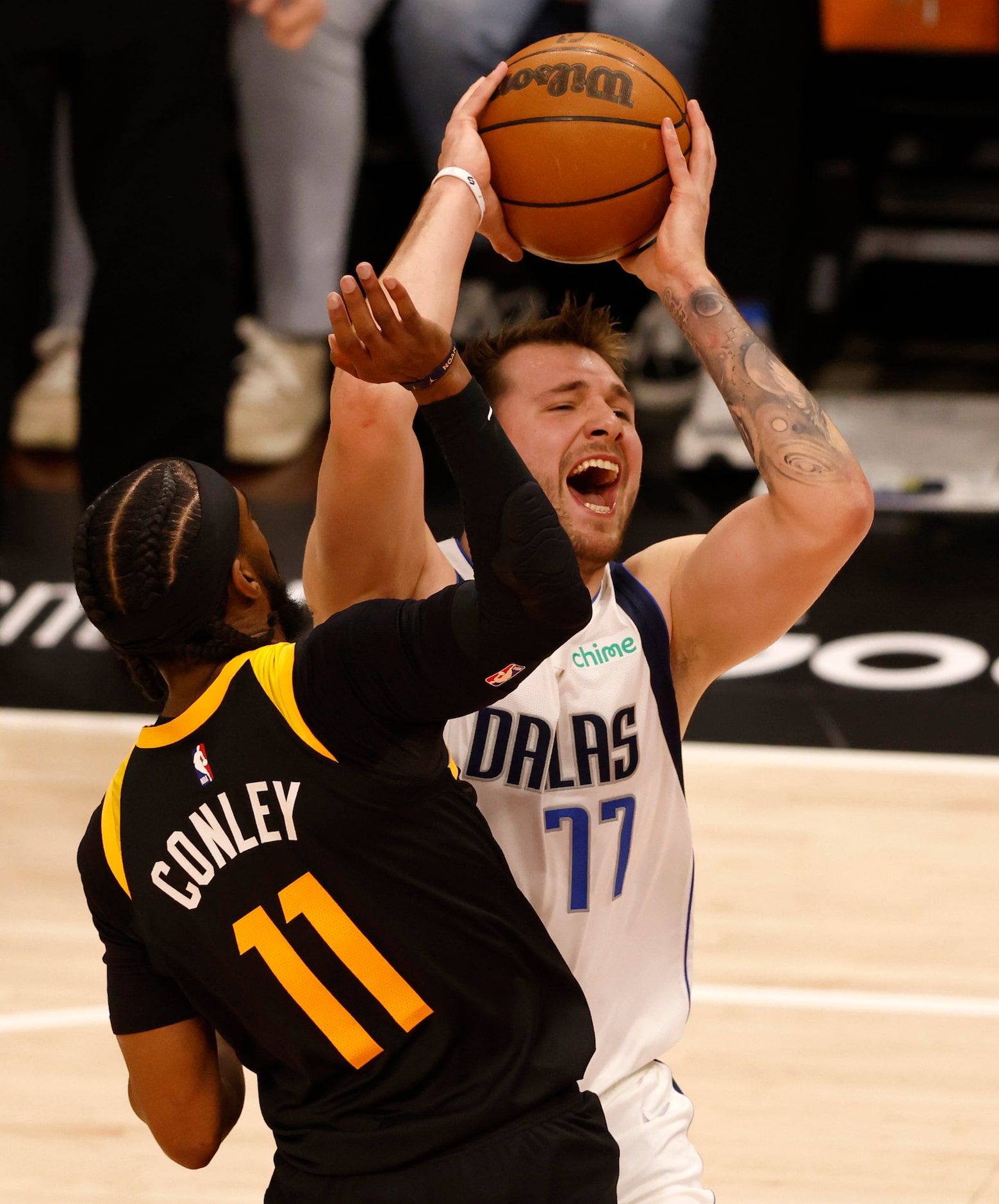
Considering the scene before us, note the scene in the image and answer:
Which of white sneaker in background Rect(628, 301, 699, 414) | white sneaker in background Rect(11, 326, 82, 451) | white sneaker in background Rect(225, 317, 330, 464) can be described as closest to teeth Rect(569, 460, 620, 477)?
white sneaker in background Rect(225, 317, 330, 464)

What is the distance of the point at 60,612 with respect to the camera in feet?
19.1

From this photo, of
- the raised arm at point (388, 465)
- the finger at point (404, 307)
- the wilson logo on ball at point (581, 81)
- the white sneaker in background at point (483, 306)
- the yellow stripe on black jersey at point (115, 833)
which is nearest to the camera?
the finger at point (404, 307)

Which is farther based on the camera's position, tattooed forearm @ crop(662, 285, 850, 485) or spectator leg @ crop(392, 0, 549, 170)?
spectator leg @ crop(392, 0, 549, 170)

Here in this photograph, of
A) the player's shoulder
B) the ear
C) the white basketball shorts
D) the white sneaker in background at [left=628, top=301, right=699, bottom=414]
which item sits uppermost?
the ear

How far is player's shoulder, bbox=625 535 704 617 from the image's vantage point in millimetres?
2635

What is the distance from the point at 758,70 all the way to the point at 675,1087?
19.0ft

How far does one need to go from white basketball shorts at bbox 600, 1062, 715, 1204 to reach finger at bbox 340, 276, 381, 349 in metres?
1.32

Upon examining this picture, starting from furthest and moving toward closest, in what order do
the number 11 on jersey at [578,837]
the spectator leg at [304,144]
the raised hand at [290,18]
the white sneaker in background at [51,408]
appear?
the white sneaker in background at [51,408] < the spectator leg at [304,144] < the raised hand at [290,18] < the number 11 on jersey at [578,837]

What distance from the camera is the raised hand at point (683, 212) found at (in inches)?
98.7

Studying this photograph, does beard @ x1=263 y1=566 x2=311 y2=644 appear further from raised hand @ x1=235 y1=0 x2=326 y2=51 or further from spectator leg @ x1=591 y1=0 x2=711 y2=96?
spectator leg @ x1=591 y1=0 x2=711 y2=96

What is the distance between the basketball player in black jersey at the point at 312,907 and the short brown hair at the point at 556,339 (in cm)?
73

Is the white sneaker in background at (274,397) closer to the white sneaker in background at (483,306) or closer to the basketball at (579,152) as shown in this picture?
the white sneaker in background at (483,306)

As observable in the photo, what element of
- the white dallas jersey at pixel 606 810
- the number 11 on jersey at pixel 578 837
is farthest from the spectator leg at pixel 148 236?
the number 11 on jersey at pixel 578 837

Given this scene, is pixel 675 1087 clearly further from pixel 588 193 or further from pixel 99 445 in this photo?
pixel 99 445
